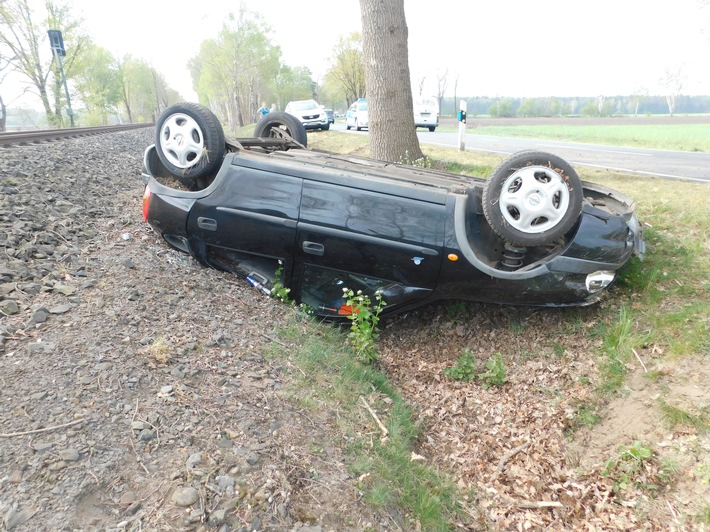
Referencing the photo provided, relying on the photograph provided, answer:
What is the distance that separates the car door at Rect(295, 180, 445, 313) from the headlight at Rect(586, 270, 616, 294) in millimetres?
1173

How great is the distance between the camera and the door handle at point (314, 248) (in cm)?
387

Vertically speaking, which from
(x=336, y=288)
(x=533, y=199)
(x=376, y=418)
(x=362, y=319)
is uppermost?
(x=533, y=199)

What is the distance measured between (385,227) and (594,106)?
60.8m

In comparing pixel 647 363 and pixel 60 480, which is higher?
pixel 60 480

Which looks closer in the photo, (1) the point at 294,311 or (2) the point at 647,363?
(2) the point at 647,363

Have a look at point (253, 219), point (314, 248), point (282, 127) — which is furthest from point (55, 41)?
point (314, 248)

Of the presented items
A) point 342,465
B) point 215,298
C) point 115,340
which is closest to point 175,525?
point 342,465

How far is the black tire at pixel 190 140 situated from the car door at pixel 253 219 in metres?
0.29

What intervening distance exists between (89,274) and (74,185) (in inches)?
129

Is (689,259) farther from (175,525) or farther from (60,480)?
(60,480)

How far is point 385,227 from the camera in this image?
12.3 feet

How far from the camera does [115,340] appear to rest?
2994 millimetres

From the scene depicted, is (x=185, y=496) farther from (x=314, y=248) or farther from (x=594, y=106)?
(x=594, y=106)

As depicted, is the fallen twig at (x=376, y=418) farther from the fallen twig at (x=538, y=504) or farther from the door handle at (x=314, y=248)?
the door handle at (x=314, y=248)
